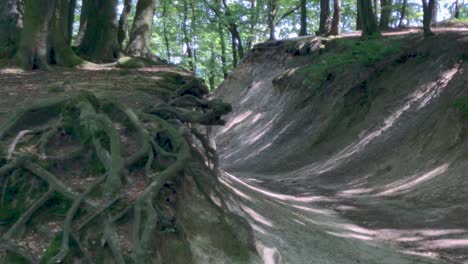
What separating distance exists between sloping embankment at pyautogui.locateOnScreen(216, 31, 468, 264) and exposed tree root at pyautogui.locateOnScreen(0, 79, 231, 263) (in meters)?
1.92

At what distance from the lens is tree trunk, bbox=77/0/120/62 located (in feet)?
52.7

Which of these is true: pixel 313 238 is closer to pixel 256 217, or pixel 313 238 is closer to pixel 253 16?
pixel 256 217

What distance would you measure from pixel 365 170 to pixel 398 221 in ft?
16.4

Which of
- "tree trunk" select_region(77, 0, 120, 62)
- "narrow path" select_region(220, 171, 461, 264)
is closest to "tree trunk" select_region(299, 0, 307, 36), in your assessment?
"tree trunk" select_region(77, 0, 120, 62)

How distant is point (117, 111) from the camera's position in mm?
9000

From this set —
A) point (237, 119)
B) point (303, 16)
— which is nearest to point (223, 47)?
point (303, 16)

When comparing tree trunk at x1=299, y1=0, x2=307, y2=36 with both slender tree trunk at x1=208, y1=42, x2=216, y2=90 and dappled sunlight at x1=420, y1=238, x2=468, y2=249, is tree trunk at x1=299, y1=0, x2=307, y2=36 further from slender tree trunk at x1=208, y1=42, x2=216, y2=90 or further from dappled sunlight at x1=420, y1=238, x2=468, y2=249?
dappled sunlight at x1=420, y1=238, x2=468, y2=249

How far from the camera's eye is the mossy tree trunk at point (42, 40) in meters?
13.2

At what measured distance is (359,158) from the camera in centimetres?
1927

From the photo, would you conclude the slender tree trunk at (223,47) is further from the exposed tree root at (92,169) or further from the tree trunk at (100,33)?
the exposed tree root at (92,169)

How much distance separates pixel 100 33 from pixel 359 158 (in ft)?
29.2

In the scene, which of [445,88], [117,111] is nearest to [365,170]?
[445,88]

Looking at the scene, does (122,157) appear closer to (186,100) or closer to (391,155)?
(186,100)

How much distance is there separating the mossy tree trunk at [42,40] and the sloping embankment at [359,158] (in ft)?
16.7
